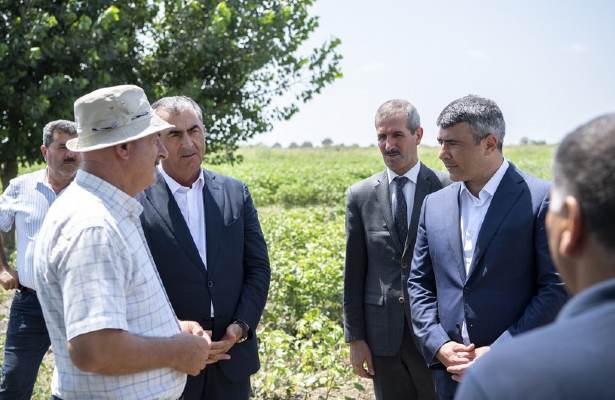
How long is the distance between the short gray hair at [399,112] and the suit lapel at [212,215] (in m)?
1.03

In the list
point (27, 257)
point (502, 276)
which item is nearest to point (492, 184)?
point (502, 276)

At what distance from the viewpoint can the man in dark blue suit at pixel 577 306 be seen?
1068mm

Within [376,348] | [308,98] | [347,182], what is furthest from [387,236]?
[347,182]

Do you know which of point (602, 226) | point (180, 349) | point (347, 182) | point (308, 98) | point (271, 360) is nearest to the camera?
point (602, 226)

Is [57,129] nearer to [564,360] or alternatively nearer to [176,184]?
[176,184]

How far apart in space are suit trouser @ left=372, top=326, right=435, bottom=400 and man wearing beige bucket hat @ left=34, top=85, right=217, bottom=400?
1.49 metres

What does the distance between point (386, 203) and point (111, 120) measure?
177 cm

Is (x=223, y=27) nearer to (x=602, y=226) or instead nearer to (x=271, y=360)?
(x=271, y=360)

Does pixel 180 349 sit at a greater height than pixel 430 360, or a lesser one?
greater

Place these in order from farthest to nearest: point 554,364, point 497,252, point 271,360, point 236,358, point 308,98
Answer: point 308,98, point 271,360, point 236,358, point 497,252, point 554,364

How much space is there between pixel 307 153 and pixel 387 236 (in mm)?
59325

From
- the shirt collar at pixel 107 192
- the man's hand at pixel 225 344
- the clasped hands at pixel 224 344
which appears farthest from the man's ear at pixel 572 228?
the man's hand at pixel 225 344

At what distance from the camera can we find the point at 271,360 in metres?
5.43

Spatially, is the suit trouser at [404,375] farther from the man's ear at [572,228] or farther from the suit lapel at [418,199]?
the man's ear at [572,228]
